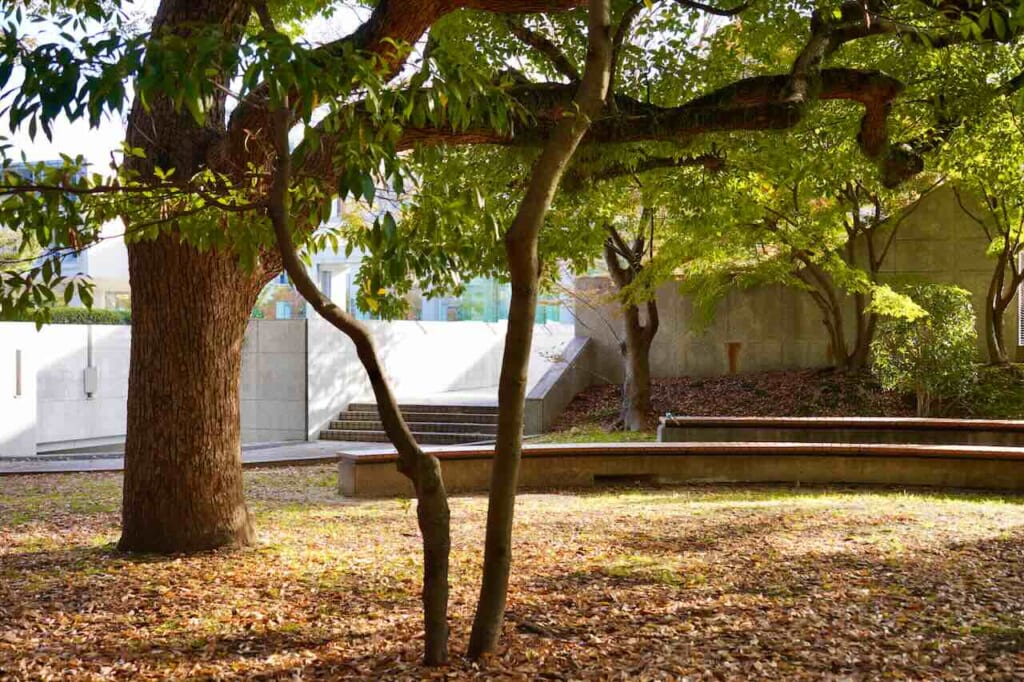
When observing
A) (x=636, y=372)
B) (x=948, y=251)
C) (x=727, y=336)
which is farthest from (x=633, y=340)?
(x=948, y=251)

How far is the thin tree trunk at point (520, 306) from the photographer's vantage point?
3.62m

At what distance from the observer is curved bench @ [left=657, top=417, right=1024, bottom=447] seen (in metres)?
11.3

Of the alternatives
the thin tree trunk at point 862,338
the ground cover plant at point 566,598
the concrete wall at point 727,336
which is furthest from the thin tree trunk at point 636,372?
the ground cover plant at point 566,598

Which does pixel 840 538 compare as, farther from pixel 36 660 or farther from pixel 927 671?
pixel 36 660

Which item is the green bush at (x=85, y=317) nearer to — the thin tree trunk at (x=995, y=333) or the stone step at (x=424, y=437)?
the stone step at (x=424, y=437)

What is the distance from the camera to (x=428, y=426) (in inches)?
620

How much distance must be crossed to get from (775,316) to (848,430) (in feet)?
19.2

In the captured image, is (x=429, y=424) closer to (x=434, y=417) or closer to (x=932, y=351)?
(x=434, y=417)

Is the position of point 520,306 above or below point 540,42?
below

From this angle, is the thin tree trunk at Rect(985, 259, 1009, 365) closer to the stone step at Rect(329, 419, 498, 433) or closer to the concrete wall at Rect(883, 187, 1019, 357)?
the concrete wall at Rect(883, 187, 1019, 357)

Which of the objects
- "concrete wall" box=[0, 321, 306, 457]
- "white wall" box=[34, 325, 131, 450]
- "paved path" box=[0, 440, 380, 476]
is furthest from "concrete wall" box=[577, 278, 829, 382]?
"white wall" box=[34, 325, 131, 450]

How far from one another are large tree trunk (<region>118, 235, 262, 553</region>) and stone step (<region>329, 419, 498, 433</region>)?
9.52 m

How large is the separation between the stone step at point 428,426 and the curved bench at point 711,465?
5.30 m

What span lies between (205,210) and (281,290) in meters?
33.3
